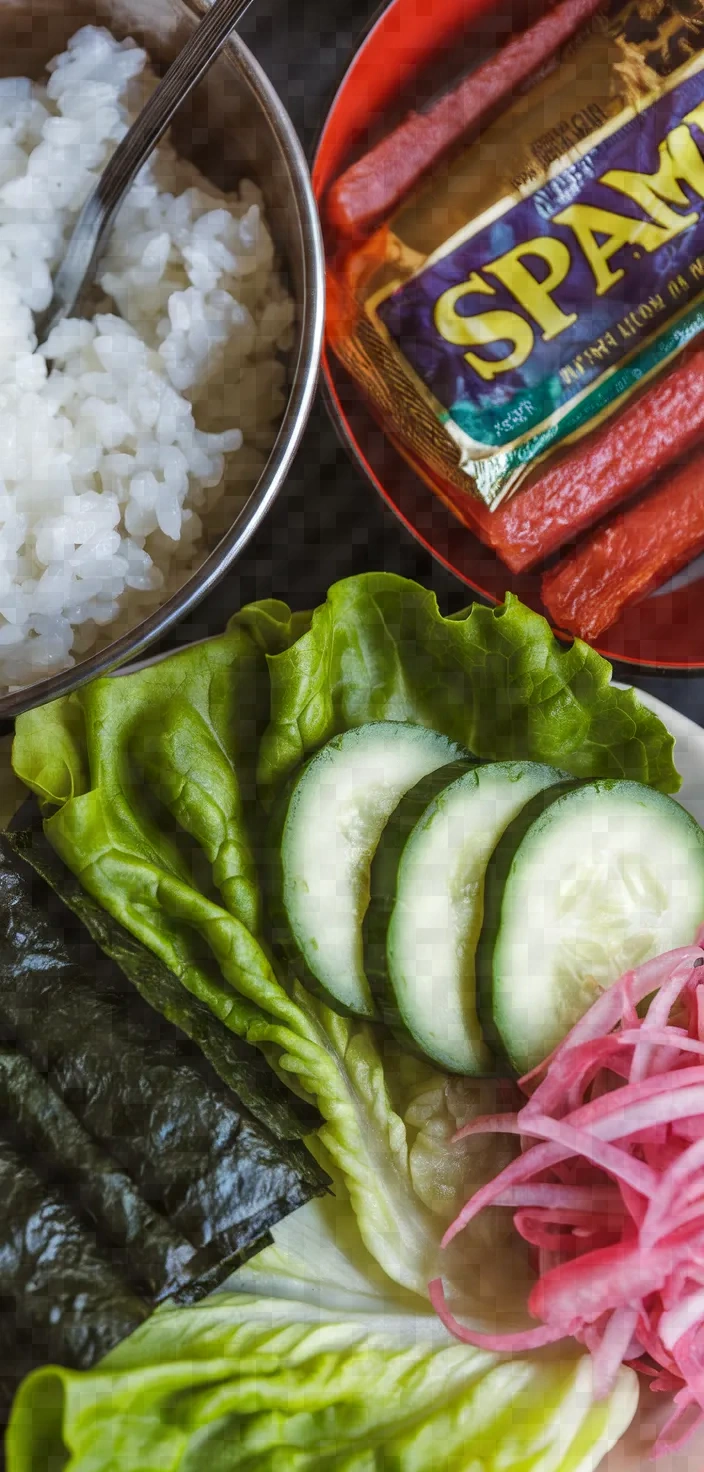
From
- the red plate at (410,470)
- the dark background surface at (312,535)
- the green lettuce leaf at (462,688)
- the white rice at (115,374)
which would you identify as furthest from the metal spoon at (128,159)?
the green lettuce leaf at (462,688)

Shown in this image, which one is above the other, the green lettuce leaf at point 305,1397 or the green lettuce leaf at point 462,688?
the green lettuce leaf at point 462,688

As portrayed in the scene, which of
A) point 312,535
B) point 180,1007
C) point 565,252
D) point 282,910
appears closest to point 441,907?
point 282,910

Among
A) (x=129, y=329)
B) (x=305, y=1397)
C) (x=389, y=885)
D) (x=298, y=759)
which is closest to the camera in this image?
(x=305, y=1397)

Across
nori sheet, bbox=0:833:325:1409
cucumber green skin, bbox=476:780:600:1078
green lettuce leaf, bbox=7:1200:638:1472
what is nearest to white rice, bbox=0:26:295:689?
nori sheet, bbox=0:833:325:1409

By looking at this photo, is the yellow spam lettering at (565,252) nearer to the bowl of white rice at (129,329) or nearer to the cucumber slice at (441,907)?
the bowl of white rice at (129,329)

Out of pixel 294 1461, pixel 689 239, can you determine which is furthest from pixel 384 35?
pixel 294 1461

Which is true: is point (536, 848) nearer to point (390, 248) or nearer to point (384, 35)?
point (390, 248)

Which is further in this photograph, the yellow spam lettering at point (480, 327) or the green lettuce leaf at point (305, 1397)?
the yellow spam lettering at point (480, 327)

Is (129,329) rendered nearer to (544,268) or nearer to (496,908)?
(544,268)
